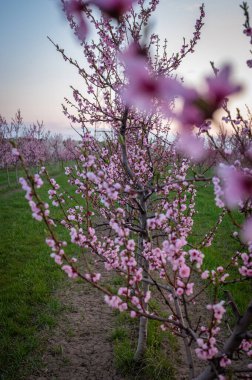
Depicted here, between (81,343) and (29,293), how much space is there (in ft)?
6.16

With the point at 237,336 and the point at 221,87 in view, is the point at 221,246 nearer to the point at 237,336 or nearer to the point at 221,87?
the point at 237,336

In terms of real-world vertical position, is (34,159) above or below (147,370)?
above

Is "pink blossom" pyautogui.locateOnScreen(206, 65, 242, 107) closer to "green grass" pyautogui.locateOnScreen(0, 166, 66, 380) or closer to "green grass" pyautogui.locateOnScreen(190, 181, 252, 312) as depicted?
"green grass" pyautogui.locateOnScreen(190, 181, 252, 312)

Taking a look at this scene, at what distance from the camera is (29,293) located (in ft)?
18.4

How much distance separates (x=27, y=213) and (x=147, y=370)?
371 inches

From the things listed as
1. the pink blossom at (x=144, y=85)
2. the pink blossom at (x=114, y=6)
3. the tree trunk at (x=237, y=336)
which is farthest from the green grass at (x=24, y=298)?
the pink blossom at (x=114, y=6)

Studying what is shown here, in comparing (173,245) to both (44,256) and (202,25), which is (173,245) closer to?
(202,25)

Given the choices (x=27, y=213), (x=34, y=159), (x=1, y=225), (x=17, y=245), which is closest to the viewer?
(x=17, y=245)

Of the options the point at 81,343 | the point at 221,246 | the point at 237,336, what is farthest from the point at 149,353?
the point at 221,246

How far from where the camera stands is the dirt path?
12.3ft

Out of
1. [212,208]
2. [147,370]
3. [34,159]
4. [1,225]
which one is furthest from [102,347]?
[34,159]

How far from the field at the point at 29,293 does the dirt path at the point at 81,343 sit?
0.50ft

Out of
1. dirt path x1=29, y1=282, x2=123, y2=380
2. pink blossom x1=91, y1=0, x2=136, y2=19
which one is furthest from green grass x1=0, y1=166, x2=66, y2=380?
pink blossom x1=91, y1=0, x2=136, y2=19

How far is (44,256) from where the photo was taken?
291 inches
